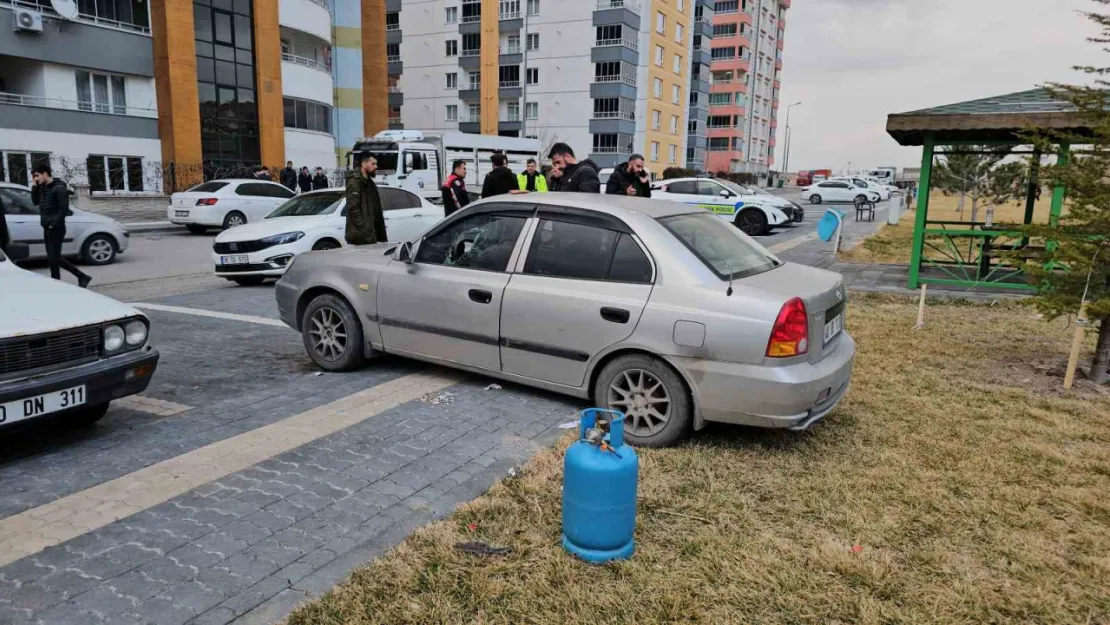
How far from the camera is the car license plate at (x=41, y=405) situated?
12.6 ft

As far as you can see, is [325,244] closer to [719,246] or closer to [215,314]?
[215,314]

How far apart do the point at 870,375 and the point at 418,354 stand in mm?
3800

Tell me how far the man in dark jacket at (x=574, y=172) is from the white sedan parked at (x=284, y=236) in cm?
261

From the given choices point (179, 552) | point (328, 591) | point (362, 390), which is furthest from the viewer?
point (362, 390)

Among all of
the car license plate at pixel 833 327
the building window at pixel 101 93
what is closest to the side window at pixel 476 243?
the car license plate at pixel 833 327

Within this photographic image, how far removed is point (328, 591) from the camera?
298 centimetres

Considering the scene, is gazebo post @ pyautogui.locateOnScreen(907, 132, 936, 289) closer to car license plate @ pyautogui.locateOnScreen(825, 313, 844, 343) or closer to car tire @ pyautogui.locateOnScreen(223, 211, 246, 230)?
car license plate @ pyautogui.locateOnScreen(825, 313, 844, 343)

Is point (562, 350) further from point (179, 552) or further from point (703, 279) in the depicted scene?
point (179, 552)

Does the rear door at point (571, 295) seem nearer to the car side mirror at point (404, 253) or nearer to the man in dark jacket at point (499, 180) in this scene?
the car side mirror at point (404, 253)

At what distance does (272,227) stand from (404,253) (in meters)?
5.92

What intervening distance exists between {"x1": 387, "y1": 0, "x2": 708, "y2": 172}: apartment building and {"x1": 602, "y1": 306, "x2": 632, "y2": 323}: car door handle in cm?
4858

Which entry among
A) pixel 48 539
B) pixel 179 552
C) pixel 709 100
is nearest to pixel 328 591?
pixel 179 552

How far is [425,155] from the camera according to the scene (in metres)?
25.3

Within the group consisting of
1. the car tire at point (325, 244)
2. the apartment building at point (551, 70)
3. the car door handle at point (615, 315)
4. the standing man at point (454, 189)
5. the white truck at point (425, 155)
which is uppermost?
the apartment building at point (551, 70)
